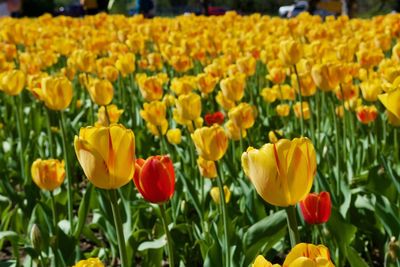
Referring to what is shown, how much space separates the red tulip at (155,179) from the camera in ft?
4.64

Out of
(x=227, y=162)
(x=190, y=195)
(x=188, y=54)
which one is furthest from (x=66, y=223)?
(x=188, y=54)

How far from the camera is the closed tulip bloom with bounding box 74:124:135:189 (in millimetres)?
1284

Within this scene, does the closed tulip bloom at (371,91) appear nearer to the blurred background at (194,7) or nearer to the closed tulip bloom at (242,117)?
the closed tulip bloom at (242,117)

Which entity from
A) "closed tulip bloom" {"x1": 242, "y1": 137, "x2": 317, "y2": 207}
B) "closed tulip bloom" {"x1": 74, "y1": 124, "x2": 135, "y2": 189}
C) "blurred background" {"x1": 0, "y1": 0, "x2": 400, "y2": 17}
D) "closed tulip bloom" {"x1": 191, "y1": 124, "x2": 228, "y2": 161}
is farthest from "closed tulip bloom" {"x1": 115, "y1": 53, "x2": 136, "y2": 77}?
"blurred background" {"x1": 0, "y1": 0, "x2": 400, "y2": 17}

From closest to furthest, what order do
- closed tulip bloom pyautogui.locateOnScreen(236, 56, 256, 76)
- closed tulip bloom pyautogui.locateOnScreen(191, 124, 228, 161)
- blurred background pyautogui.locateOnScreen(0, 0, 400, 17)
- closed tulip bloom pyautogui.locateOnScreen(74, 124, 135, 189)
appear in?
closed tulip bloom pyautogui.locateOnScreen(74, 124, 135, 189)
closed tulip bloom pyautogui.locateOnScreen(191, 124, 228, 161)
closed tulip bloom pyautogui.locateOnScreen(236, 56, 256, 76)
blurred background pyautogui.locateOnScreen(0, 0, 400, 17)

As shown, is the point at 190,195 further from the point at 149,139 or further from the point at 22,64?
the point at 22,64

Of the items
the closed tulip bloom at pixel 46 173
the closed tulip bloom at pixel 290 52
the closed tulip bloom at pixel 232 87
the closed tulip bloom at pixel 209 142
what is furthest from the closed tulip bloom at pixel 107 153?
the closed tulip bloom at pixel 290 52

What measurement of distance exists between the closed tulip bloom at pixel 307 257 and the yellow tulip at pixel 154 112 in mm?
1805

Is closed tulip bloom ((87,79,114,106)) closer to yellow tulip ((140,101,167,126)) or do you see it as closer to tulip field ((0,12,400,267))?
tulip field ((0,12,400,267))

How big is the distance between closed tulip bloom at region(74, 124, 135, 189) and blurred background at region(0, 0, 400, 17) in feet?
31.3

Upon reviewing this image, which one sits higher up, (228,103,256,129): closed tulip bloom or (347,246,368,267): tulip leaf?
(228,103,256,129): closed tulip bloom

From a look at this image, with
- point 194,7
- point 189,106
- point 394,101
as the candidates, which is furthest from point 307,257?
point 194,7

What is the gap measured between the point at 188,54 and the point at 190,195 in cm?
218

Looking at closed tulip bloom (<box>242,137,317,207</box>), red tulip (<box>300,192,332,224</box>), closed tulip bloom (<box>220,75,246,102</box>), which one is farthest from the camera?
closed tulip bloom (<box>220,75,246,102</box>)
